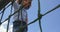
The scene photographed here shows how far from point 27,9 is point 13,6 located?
1.09ft

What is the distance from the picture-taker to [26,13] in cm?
383

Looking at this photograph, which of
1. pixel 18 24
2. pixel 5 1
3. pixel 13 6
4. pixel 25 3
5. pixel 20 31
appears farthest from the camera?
pixel 5 1

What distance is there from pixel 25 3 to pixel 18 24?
0.40 meters

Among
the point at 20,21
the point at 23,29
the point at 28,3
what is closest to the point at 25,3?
the point at 28,3

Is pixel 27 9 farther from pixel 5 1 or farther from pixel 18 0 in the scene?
pixel 5 1

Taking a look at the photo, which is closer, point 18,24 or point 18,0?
point 18,24

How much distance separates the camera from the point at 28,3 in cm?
371

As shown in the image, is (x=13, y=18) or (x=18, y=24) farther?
(x=13, y=18)

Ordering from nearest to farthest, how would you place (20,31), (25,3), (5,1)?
(20,31) < (25,3) < (5,1)

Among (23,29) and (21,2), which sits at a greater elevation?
(21,2)

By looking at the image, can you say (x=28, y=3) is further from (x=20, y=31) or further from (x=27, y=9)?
(x=20, y=31)

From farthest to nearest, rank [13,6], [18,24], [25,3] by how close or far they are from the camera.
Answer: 1. [13,6]
2. [25,3]
3. [18,24]

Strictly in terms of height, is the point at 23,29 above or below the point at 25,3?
below

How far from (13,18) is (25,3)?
29 cm
